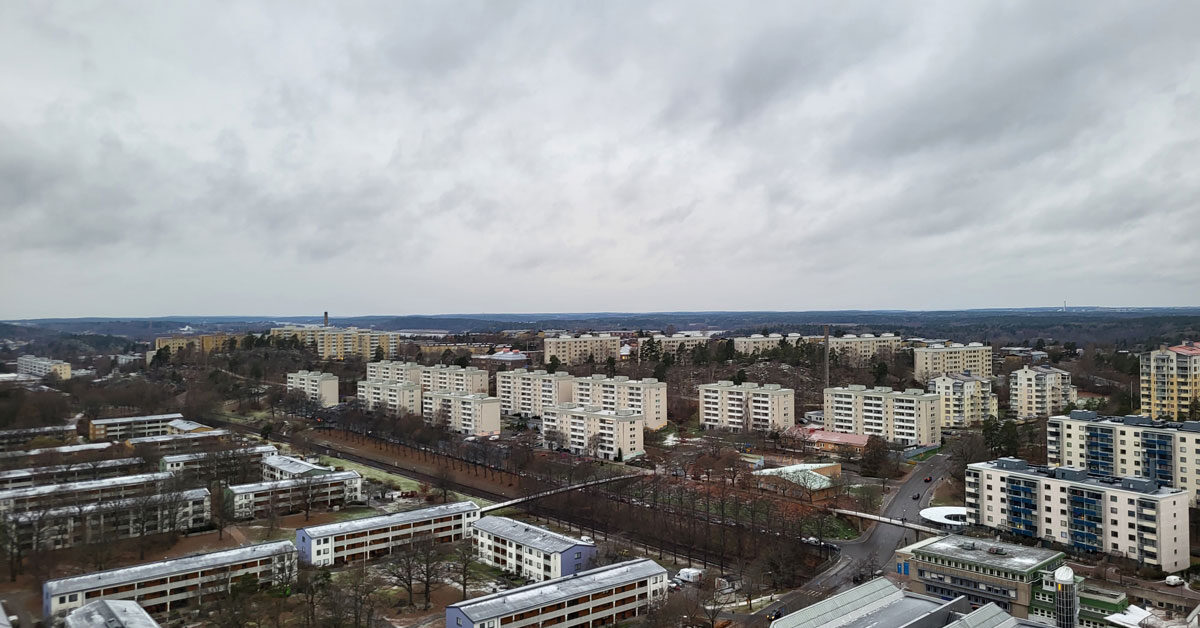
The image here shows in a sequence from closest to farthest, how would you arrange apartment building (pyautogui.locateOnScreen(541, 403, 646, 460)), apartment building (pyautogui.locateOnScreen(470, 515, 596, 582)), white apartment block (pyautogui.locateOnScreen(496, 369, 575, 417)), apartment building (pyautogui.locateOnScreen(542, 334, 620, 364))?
apartment building (pyautogui.locateOnScreen(470, 515, 596, 582)) → apartment building (pyautogui.locateOnScreen(541, 403, 646, 460)) → white apartment block (pyautogui.locateOnScreen(496, 369, 575, 417)) → apartment building (pyautogui.locateOnScreen(542, 334, 620, 364))

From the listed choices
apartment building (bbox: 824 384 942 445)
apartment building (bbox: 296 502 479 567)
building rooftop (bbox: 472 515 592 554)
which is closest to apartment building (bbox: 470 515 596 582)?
building rooftop (bbox: 472 515 592 554)

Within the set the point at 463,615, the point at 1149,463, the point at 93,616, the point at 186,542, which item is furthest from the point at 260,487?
the point at 1149,463

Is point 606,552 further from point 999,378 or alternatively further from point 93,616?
point 999,378

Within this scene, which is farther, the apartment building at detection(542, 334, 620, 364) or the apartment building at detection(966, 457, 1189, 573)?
the apartment building at detection(542, 334, 620, 364)

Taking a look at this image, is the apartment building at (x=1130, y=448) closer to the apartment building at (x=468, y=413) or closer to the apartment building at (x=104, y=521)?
the apartment building at (x=468, y=413)

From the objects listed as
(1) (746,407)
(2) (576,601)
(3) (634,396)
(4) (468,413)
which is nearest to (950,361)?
(1) (746,407)

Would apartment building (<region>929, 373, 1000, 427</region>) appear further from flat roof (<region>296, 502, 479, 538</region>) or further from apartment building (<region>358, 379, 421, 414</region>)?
apartment building (<region>358, 379, 421, 414</region>)

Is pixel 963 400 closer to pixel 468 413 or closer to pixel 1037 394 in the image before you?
pixel 1037 394
